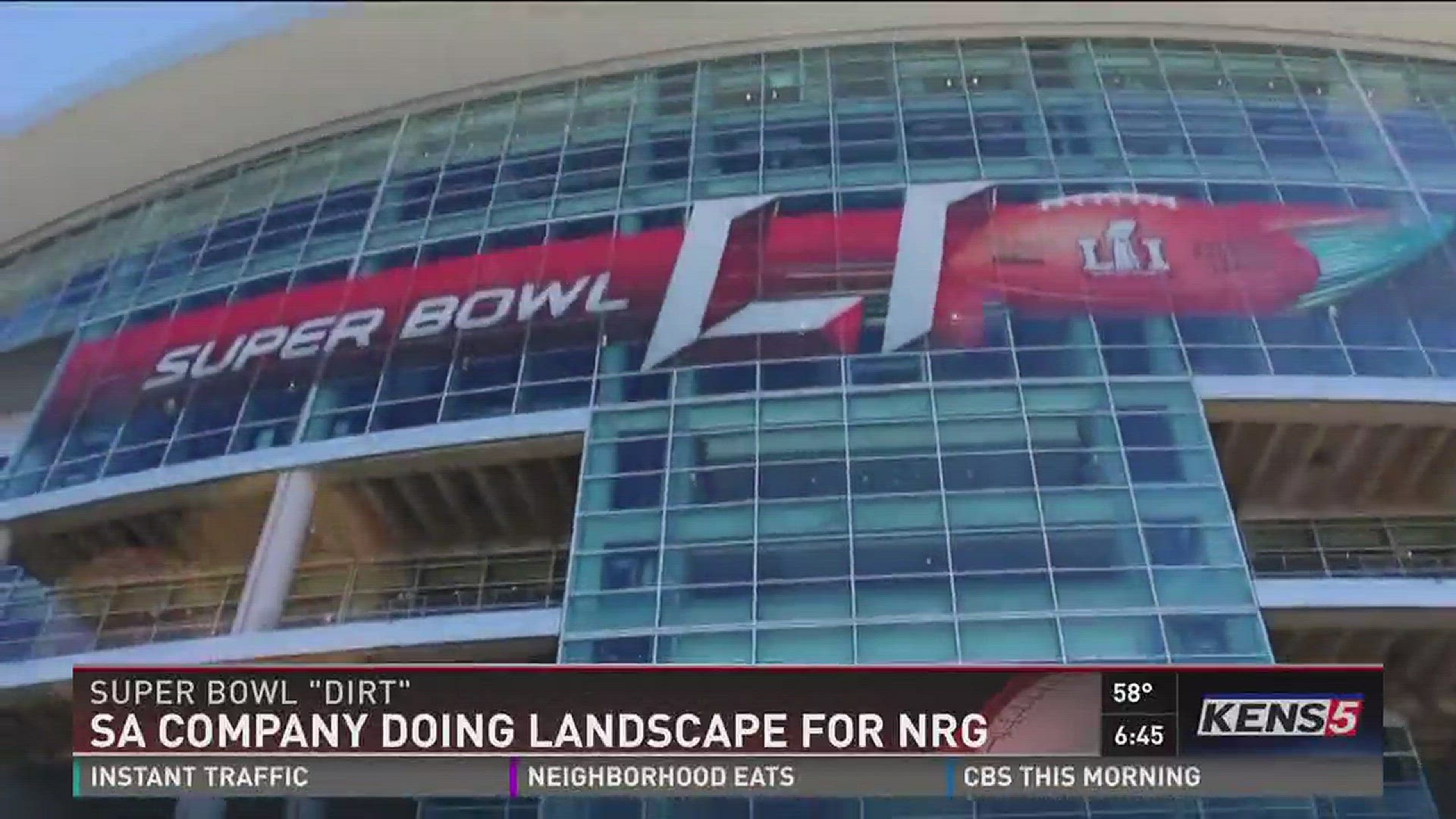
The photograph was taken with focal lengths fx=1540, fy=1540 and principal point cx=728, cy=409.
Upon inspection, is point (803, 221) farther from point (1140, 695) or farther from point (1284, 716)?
point (1284, 716)

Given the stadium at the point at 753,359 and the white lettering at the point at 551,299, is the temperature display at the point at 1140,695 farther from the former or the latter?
the white lettering at the point at 551,299

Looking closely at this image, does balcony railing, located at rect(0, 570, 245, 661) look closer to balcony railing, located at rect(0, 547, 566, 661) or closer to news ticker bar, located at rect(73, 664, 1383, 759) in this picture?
balcony railing, located at rect(0, 547, 566, 661)

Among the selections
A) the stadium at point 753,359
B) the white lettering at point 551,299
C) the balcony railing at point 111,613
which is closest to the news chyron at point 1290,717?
the stadium at point 753,359

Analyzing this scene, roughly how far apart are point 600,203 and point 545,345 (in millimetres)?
3281

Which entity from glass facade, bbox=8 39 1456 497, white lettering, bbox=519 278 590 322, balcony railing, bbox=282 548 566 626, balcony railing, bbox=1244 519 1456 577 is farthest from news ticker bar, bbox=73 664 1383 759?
white lettering, bbox=519 278 590 322

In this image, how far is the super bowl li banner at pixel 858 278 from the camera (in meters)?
22.8

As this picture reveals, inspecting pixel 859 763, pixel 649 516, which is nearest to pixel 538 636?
pixel 649 516

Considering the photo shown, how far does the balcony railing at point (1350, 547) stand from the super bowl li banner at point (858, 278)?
11.3 ft

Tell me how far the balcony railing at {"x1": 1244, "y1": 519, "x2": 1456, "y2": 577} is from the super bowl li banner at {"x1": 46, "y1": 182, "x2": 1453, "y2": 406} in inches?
135

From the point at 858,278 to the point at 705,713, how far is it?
1117cm

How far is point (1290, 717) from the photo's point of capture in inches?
541

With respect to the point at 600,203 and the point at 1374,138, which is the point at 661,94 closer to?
the point at 600,203

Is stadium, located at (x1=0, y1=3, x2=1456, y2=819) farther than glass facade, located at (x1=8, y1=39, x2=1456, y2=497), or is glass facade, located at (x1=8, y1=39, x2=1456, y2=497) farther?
glass facade, located at (x1=8, y1=39, x2=1456, y2=497)

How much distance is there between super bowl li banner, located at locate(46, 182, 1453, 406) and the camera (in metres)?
22.8
